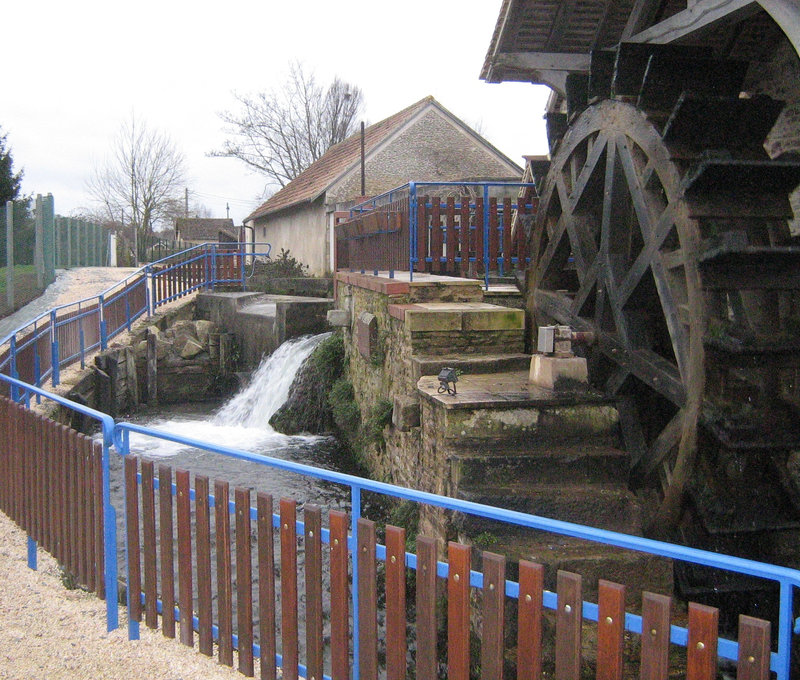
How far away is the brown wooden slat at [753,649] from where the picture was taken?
219 centimetres

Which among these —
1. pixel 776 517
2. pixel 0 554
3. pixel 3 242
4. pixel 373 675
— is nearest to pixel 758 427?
pixel 776 517

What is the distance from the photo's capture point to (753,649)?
2.21 meters

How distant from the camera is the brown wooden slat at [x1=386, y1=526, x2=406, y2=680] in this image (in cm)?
296

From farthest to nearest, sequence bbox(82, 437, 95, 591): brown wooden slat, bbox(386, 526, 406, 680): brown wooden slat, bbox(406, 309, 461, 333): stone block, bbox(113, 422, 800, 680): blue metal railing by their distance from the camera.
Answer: bbox(406, 309, 461, 333): stone block → bbox(82, 437, 95, 591): brown wooden slat → bbox(386, 526, 406, 680): brown wooden slat → bbox(113, 422, 800, 680): blue metal railing

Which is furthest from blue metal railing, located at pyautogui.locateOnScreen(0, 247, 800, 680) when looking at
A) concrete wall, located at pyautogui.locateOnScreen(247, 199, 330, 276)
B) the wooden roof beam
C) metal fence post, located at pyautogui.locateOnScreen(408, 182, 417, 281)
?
concrete wall, located at pyautogui.locateOnScreen(247, 199, 330, 276)

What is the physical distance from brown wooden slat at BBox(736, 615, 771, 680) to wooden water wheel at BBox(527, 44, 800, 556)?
123 inches

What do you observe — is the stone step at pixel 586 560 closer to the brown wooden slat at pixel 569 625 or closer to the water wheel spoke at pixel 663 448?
the water wheel spoke at pixel 663 448

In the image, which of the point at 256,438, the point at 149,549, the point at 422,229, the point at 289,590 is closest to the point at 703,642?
the point at 289,590

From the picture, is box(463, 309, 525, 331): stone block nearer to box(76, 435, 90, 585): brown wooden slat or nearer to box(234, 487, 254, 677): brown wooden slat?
box(76, 435, 90, 585): brown wooden slat

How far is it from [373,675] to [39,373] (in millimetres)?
8642

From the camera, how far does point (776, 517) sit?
17.5 ft

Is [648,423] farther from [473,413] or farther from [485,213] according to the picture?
[485,213]

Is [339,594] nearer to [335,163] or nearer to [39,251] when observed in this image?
[39,251]

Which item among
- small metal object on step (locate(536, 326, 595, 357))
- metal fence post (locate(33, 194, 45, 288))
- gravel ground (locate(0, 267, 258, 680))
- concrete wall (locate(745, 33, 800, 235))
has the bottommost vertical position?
gravel ground (locate(0, 267, 258, 680))
